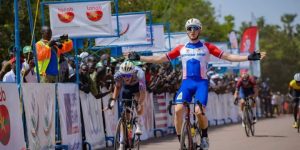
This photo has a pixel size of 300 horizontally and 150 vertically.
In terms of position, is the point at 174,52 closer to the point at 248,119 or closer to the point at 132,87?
the point at 132,87

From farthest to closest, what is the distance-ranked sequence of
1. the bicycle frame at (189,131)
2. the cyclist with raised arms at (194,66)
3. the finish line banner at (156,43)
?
the finish line banner at (156,43), the cyclist with raised arms at (194,66), the bicycle frame at (189,131)

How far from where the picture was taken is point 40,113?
15109 mm

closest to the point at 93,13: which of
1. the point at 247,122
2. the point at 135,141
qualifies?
the point at 135,141

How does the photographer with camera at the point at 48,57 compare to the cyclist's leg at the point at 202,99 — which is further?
the photographer with camera at the point at 48,57

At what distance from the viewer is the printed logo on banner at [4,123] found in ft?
42.1

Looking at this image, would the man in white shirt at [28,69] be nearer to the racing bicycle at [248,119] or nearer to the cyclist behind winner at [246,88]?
the racing bicycle at [248,119]

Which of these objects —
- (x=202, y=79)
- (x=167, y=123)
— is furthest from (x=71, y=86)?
(x=167, y=123)

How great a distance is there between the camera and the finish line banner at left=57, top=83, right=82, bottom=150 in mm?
16434

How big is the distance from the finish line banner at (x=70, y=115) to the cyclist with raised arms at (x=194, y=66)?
2810 millimetres

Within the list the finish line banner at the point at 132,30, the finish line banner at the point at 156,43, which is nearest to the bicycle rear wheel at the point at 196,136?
the finish line banner at the point at 132,30

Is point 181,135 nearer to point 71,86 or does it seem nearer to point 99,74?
point 71,86

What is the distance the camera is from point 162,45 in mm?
27016

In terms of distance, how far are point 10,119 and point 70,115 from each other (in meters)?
3.83

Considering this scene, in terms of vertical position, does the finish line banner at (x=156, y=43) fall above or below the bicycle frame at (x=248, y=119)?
above
